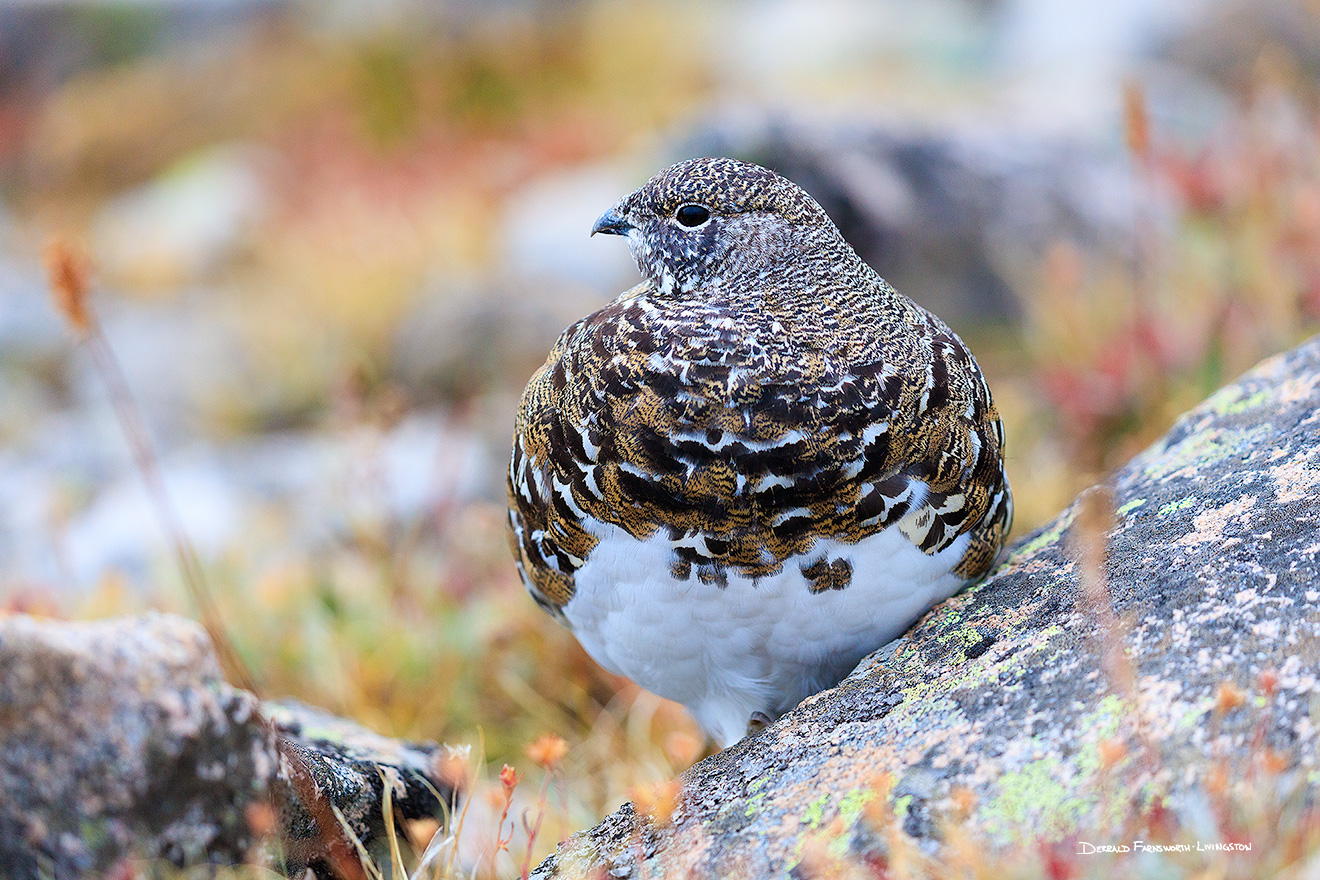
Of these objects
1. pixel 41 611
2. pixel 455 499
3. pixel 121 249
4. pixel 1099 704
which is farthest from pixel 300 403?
pixel 1099 704

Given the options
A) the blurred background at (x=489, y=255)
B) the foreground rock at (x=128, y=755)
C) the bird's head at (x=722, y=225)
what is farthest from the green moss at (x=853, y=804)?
the bird's head at (x=722, y=225)

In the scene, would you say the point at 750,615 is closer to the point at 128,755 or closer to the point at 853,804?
the point at 853,804

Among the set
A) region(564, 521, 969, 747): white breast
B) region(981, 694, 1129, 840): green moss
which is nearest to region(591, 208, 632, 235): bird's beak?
region(564, 521, 969, 747): white breast

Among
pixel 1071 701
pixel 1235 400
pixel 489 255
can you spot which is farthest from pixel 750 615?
pixel 489 255

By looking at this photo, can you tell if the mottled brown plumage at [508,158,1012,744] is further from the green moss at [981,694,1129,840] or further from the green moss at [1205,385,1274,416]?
the green moss at [1205,385,1274,416]

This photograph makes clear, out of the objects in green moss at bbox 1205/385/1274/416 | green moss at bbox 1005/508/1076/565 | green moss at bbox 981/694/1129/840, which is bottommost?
green moss at bbox 981/694/1129/840

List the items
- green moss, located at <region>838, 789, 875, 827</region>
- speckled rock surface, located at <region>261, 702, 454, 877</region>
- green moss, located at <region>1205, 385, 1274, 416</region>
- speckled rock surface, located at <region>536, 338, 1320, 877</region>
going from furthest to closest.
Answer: green moss, located at <region>1205, 385, 1274, 416</region>
speckled rock surface, located at <region>261, 702, 454, 877</region>
green moss, located at <region>838, 789, 875, 827</region>
speckled rock surface, located at <region>536, 338, 1320, 877</region>

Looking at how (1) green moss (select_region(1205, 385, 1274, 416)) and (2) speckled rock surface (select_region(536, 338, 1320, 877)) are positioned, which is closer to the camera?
(2) speckled rock surface (select_region(536, 338, 1320, 877))
